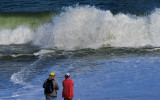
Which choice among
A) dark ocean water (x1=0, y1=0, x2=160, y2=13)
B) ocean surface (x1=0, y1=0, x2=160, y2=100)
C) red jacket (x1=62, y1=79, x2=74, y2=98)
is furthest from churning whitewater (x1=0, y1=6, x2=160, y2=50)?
red jacket (x1=62, y1=79, x2=74, y2=98)

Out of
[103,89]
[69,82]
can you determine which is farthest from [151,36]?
[69,82]

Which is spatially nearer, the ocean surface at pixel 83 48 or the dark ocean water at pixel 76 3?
the ocean surface at pixel 83 48

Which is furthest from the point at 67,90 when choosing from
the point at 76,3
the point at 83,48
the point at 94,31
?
the point at 76,3

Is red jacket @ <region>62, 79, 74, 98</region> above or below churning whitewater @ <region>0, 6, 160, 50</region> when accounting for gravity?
below

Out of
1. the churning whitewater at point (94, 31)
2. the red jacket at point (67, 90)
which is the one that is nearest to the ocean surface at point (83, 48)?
the churning whitewater at point (94, 31)

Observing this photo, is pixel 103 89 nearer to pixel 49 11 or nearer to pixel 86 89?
pixel 86 89

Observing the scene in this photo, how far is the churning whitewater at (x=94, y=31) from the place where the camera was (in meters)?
20.4

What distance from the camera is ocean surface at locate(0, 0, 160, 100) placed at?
1196cm

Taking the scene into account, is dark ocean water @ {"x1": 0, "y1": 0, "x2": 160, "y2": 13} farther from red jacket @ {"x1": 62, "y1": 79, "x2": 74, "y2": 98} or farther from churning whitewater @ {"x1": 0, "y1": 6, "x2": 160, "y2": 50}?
red jacket @ {"x1": 62, "y1": 79, "x2": 74, "y2": 98}

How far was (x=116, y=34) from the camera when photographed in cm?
2114

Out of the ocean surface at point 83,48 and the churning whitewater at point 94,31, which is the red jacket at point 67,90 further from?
the churning whitewater at point 94,31

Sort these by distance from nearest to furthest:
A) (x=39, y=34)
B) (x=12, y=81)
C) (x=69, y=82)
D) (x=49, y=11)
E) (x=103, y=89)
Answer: (x=69, y=82)
(x=103, y=89)
(x=12, y=81)
(x=39, y=34)
(x=49, y=11)

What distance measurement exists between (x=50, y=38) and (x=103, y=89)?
10272mm

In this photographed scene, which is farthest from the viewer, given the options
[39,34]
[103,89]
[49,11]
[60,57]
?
[49,11]
